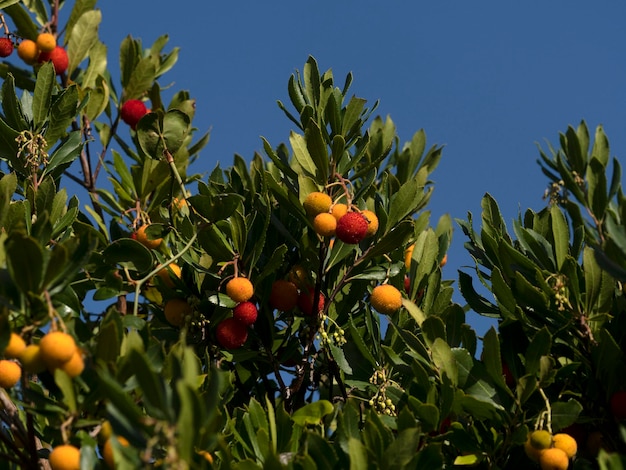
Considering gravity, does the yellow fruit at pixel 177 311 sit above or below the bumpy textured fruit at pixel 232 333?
above

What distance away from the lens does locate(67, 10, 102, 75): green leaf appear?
5.58 m

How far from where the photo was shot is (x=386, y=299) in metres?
3.81

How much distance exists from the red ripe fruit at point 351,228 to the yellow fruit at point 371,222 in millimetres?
97

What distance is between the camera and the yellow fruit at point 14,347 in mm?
2498

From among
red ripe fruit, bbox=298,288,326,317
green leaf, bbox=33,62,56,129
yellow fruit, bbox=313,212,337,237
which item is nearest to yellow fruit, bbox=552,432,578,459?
yellow fruit, bbox=313,212,337,237

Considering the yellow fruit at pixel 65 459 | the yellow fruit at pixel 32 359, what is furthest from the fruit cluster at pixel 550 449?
the yellow fruit at pixel 32 359

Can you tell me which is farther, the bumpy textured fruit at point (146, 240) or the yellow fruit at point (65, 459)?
the bumpy textured fruit at point (146, 240)

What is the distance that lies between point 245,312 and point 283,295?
0.81ft

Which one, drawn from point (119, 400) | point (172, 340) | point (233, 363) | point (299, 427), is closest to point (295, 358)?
point (233, 363)

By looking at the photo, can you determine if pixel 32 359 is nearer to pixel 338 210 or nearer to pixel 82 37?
pixel 338 210

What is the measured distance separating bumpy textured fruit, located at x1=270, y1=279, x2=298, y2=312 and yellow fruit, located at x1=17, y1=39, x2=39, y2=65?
2.22 m

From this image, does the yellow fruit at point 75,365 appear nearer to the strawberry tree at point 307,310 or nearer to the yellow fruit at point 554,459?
the strawberry tree at point 307,310

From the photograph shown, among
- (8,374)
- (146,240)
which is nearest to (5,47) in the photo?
(146,240)

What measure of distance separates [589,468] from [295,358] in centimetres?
147
